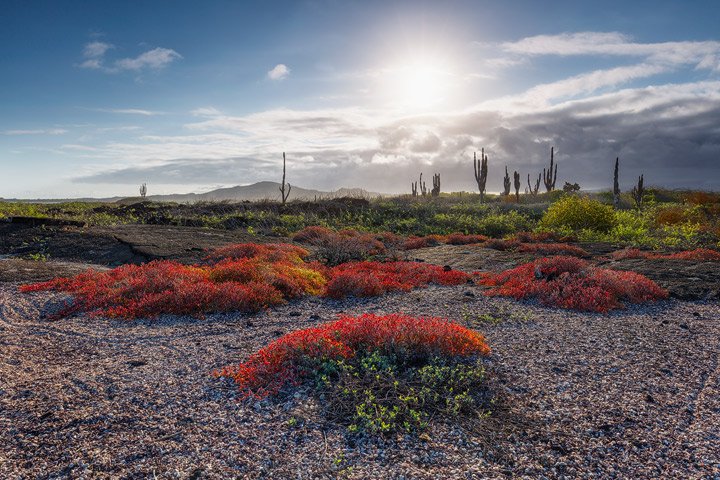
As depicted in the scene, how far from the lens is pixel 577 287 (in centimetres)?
1259

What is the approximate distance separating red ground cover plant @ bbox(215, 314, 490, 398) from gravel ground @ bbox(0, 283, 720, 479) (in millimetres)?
338

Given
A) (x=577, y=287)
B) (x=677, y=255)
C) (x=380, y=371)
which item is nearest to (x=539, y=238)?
(x=677, y=255)

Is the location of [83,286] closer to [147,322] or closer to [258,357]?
[147,322]

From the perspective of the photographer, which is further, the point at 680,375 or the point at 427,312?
the point at 427,312

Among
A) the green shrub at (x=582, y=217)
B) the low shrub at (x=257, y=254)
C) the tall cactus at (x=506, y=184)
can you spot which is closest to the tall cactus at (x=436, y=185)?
the tall cactus at (x=506, y=184)

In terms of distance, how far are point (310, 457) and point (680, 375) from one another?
5975mm

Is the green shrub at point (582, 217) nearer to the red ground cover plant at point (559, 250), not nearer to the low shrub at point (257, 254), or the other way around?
the red ground cover plant at point (559, 250)

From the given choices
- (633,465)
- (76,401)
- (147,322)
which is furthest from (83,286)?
(633,465)

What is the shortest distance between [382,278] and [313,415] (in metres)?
9.18

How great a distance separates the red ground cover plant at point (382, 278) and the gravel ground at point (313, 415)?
3787mm

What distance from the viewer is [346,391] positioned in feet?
20.0

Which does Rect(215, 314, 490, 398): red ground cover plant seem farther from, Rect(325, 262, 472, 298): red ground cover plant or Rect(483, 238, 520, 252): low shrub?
Rect(483, 238, 520, 252): low shrub

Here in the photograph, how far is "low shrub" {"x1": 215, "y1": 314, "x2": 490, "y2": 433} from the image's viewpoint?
587cm

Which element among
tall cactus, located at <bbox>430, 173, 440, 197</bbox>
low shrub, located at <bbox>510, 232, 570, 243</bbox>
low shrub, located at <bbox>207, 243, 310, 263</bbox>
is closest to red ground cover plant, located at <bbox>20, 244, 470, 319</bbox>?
low shrub, located at <bbox>207, 243, 310, 263</bbox>
